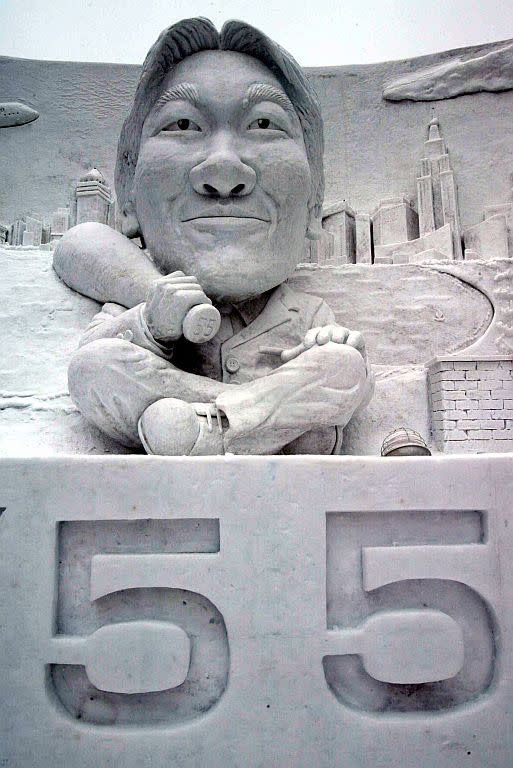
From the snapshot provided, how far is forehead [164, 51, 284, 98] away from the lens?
1.67 metres

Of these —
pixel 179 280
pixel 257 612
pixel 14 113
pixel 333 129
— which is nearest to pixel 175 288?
pixel 179 280

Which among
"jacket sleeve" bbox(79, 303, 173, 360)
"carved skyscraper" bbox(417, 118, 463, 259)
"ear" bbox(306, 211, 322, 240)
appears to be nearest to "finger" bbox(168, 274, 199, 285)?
"jacket sleeve" bbox(79, 303, 173, 360)

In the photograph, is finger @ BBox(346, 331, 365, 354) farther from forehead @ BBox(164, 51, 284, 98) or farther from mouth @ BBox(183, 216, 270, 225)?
forehead @ BBox(164, 51, 284, 98)

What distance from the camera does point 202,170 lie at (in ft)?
5.26

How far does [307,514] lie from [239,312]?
0.97 meters

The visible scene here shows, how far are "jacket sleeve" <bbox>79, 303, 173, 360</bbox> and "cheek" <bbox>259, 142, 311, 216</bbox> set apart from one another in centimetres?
50

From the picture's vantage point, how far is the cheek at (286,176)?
65.2 inches

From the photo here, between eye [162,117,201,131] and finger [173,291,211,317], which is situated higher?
eye [162,117,201,131]

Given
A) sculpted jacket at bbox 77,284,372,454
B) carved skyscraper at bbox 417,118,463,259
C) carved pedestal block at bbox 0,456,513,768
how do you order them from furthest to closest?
carved skyscraper at bbox 417,118,463,259
sculpted jacket at bbox 77,284,372,454
carved pedestal block at bbox 0,456,513,768

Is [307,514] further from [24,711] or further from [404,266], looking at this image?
[404,266]

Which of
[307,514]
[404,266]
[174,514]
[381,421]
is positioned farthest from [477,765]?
[404,266]

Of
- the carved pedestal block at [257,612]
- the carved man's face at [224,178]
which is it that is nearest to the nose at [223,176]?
the carved man's face at [224,178]

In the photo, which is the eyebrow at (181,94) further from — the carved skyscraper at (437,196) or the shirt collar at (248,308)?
the carved skyscraper at (437,196)

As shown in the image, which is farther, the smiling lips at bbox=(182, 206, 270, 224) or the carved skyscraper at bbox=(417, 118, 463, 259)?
the carved skyscraper at bbox=(417, 118, 463, 259)
